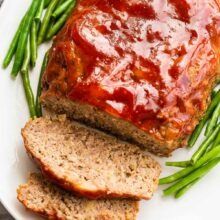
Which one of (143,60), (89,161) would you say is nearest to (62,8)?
(143,60)

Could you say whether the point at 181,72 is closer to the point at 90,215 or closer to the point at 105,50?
the point at 105,50

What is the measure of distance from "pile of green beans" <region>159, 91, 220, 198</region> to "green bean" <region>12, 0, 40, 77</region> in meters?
1.97

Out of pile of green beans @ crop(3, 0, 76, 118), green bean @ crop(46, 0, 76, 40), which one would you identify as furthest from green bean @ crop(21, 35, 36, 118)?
green bean @ crop(46, 0, 76, 40)

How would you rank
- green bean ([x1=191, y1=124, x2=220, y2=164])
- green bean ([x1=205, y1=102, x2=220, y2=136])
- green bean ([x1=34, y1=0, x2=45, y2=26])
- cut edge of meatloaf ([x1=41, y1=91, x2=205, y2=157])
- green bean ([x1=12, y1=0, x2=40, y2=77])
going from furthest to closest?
1. green bean ([x1=34, y1=0, x2=45, y2=26])
2. green bean ([x1=12, y1=0, x2=40, y2=77])
3. green bean ([x1=205, y1=102, x2=220, y2=136])
4. green bean ([x1=191, y1=124, x2=220, y2=164])
5. cut edge of meatloaf ([x1=41, y1=91, x2=205, y2=157])

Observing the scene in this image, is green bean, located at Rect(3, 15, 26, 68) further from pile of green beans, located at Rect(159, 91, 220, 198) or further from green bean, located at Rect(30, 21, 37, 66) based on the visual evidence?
pile of green beans, located at Rect(159, 91, 220, 198)

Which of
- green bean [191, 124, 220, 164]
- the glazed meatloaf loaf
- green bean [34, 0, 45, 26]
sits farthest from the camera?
green bean [34, 0, 45, 26]

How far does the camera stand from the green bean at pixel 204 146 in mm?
8795

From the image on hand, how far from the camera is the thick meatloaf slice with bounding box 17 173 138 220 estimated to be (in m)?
8.40

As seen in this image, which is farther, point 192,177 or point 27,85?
point 27,85

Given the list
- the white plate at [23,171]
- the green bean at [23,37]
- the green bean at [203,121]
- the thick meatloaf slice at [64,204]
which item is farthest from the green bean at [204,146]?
the green bean at [23,37]

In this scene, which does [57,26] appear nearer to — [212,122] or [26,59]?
[26,59]

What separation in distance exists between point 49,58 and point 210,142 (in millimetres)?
1977

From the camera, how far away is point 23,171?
28.9ft

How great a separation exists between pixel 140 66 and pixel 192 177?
1.35 m
